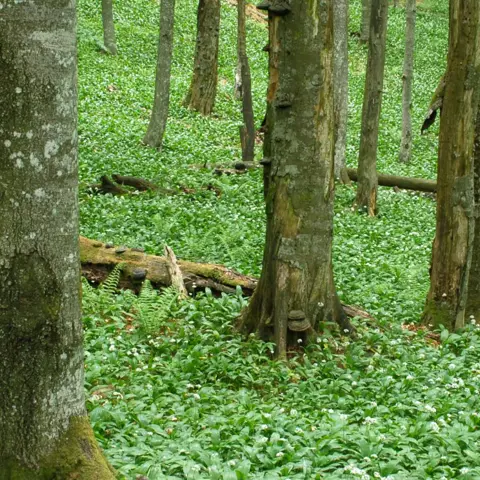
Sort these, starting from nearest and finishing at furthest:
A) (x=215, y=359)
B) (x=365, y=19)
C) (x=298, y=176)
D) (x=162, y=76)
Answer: (x=215, y=359), (x=298, y=176), (x=162, y=76), (x=365, y=19)

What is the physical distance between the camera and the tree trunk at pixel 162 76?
60.6 ft

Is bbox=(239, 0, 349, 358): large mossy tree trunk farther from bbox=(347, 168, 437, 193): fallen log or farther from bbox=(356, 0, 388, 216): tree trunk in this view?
bbox=(347, 168, 437, 193): fallen log

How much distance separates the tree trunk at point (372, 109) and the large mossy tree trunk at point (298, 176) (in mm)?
8556

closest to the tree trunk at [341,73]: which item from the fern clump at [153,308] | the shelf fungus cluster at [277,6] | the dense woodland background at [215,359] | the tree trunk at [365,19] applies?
the dense woodland background at [215,359]

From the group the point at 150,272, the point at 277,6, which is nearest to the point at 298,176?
the point at 277,6

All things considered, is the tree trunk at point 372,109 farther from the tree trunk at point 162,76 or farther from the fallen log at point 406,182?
the tree trunk at point 162,76

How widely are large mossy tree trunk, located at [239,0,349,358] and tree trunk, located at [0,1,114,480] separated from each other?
3.81 meters

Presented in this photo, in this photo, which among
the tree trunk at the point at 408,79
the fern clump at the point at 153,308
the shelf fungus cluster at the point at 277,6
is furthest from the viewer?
the tree trunk at the point at 408,79

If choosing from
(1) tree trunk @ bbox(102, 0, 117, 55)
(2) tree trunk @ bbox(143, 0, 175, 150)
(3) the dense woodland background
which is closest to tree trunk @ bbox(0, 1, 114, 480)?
(3) the dense woodland background

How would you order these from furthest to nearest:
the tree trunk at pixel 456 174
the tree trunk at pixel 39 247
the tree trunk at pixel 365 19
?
the tree trunk at pixel 365 19
the tree trunk at pixel 456 174
the tree trunk at pixel 39 247

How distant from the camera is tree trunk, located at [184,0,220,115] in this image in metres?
25.0

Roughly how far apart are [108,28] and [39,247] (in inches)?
1116

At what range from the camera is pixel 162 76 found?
63.5 feet

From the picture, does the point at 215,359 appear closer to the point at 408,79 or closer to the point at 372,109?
the point at 372,109
